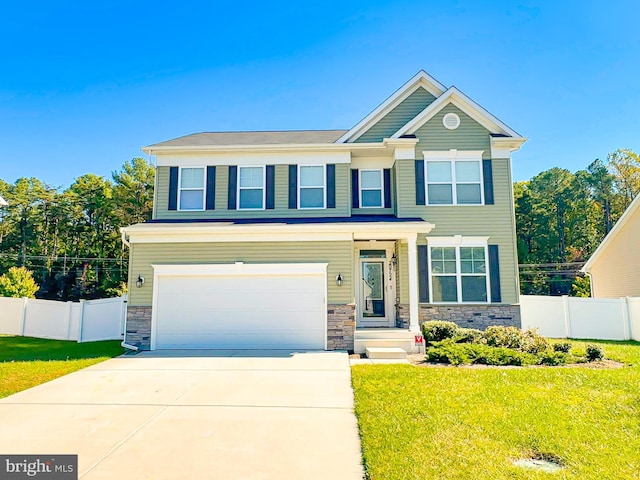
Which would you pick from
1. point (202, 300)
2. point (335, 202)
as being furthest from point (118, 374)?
point (335, 202)

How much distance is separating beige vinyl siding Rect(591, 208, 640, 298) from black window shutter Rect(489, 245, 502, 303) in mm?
7726

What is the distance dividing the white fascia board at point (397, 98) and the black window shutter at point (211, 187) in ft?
13.8

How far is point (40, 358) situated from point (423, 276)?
34.1ft

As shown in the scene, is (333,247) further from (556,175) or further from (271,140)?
(556,175)

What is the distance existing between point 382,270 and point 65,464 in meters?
10.5

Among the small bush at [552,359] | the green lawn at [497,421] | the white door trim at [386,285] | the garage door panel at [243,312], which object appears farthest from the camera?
the white door trim at [386,285]

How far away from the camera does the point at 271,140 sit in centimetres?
1438

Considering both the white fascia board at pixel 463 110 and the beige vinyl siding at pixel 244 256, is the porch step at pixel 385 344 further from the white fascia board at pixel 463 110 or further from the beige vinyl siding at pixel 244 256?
the white fascia board at pixel 463 110

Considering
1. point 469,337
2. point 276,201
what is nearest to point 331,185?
point 276,201

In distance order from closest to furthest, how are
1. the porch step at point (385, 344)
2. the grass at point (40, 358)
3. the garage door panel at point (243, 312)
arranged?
the grass at point (40, 358)
the porch step at point (385, 344)
the garage door panel at point (243, 312)

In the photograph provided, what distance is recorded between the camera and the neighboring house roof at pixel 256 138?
1415 cm

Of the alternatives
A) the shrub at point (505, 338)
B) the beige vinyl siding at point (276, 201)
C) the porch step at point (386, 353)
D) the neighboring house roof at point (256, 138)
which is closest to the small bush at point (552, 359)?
the shrub at point (505, 338)

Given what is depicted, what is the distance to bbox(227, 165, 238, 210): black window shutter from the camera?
44.2 feet

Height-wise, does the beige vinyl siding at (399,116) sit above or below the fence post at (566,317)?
above
